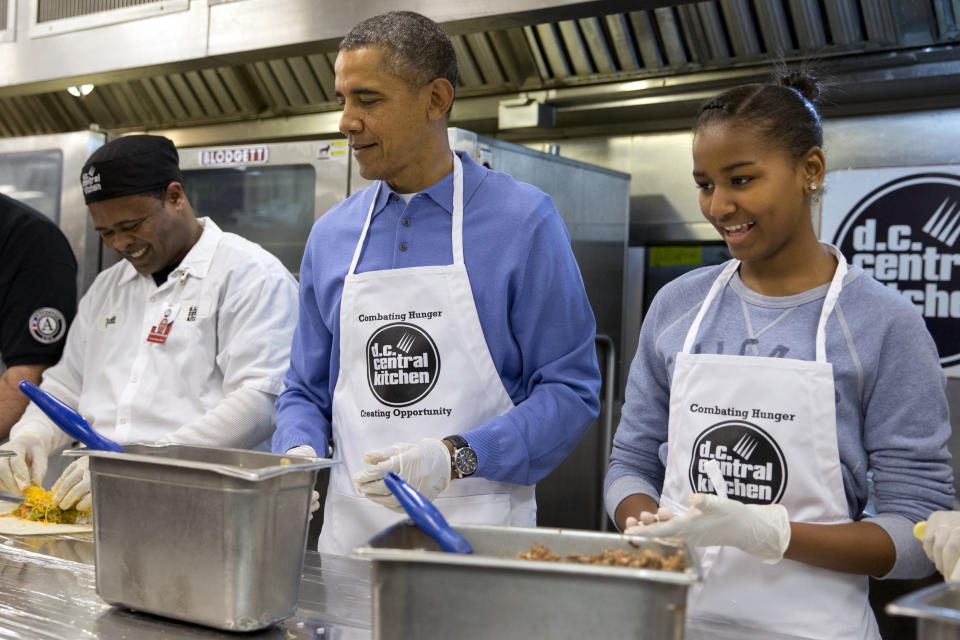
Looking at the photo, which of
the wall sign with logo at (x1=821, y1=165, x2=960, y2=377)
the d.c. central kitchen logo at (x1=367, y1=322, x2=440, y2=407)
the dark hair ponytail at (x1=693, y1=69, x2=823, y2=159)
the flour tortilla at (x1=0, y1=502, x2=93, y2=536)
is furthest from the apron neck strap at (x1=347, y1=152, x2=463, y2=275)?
the wall sign with logo at (x1=821, y1=165, x2=960, y2=377)

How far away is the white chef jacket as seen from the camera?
205cm

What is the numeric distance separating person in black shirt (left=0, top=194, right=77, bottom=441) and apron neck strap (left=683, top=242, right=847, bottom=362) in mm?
1768

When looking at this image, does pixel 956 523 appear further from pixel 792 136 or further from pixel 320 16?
pixel 320 16

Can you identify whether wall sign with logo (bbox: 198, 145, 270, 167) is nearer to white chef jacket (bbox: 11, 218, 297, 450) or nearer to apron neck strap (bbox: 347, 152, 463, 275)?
white chef jacket (bbox: 11, 218, 297, 450)

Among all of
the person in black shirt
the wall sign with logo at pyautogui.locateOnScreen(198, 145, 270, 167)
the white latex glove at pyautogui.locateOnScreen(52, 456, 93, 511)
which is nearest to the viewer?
the white latex glove at pyautogui.locateOnScreen(52, 456, 93, 511)

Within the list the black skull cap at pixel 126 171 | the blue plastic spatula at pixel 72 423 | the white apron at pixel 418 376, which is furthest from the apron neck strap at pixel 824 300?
the black skull cap at pixel 126 171

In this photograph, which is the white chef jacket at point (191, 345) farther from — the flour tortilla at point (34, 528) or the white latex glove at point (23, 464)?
the flour tortilla at point (34, 528)

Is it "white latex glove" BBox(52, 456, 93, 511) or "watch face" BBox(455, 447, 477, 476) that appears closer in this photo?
"watch face" BBox(455, 447, 477, 476)

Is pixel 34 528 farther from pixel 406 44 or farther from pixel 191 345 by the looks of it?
pixel 406 44

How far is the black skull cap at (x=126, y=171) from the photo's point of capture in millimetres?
2156

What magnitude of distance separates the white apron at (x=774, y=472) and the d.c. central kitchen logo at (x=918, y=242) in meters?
1.45

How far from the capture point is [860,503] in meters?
1.41

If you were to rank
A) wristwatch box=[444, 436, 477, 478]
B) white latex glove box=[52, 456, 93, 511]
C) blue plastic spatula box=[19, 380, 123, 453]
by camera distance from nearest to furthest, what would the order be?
blue plastic spatula box=[19, 380, 123, 453], wristwatch box=[444, 436, 477, 478], white latex glove box=[52, 456, 93, 511]

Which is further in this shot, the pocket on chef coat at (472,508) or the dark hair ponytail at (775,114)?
the pocket on chef coat at (472,508)
